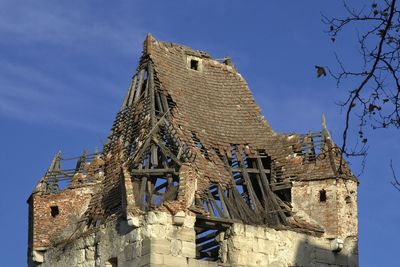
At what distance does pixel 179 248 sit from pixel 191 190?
127cm

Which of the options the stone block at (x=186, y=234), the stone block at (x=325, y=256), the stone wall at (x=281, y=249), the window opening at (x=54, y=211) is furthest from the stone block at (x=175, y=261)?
the window opening at (x=54, y=211)

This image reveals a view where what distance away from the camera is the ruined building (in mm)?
24672

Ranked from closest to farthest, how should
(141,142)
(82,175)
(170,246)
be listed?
(170,246)
(141,142)
(82,175)

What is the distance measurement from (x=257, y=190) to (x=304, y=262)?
210 cm

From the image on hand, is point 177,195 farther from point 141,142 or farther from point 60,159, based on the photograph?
point 60,159

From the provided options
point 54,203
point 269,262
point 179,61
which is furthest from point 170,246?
point 179,61

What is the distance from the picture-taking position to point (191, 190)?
24.7 metres

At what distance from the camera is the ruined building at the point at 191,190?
24672 mm

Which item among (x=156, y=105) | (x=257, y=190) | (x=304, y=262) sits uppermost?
(x=156, y=105)

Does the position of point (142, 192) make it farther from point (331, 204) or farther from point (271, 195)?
point (331, 204)

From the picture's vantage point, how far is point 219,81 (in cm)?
2972

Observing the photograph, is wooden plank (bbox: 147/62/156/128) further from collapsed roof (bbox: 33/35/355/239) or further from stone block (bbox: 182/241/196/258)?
stone block (bbox: 182/241/196/258)

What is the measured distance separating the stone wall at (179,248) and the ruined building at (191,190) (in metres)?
0.02

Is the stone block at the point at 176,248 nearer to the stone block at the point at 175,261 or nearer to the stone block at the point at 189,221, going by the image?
the stone block at the point at 175,261
